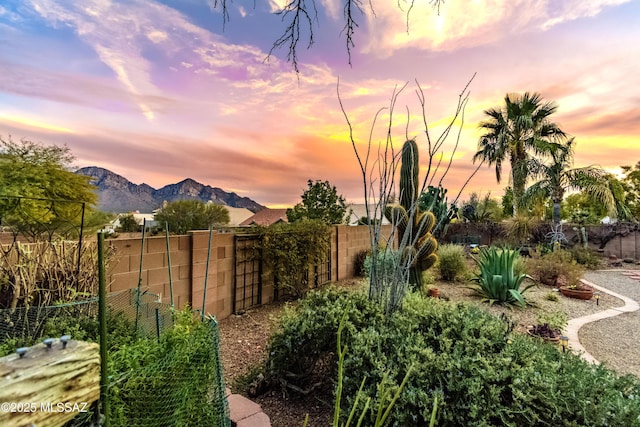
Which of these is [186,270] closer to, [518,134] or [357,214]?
[357,214]

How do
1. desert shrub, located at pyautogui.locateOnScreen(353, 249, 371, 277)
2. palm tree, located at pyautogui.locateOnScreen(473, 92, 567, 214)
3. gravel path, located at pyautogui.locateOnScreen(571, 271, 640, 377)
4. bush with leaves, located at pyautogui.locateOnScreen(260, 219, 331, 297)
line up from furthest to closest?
palm tree, located at pyautogui.locateOnScreen(473, 92, 567, 214), desert shrub, located at pyautogui.locateOnScreen(353, 249, 371, 277), bush with leaves, located at pyautogui.locateOnScreen(260, 219, 331, 297), gravel path, located at pyautogui.locateOnScreen(571, 271, 640, 377)

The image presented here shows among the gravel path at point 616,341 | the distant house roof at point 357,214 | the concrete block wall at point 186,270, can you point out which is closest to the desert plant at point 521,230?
the distant house roof at point 357,214

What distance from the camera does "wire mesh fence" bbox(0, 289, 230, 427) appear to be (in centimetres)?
119

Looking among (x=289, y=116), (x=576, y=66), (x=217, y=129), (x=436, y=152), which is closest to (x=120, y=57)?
(x=217, y=129)

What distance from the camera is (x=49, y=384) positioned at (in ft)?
2.66

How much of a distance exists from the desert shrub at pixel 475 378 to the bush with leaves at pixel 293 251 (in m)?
2.88

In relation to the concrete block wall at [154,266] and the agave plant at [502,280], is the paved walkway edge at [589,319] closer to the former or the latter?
the agave plant at [502,280]

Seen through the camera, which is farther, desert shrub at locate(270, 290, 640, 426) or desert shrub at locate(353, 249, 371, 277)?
desert shrub at locate(353, 249, 371, 277)

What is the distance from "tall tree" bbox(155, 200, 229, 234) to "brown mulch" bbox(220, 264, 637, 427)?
1945 cm

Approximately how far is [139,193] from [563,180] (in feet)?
78.4

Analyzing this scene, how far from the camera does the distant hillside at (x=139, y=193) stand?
10.2 metres

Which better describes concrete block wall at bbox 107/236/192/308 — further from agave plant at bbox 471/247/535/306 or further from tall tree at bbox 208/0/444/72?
agave plant at bbox 471/247/535/306

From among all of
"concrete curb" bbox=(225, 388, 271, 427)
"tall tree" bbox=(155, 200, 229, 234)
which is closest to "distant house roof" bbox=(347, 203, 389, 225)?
"concrete curb" bbox=(225, 388, 271, 427)

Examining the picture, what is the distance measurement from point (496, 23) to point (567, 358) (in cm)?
367
